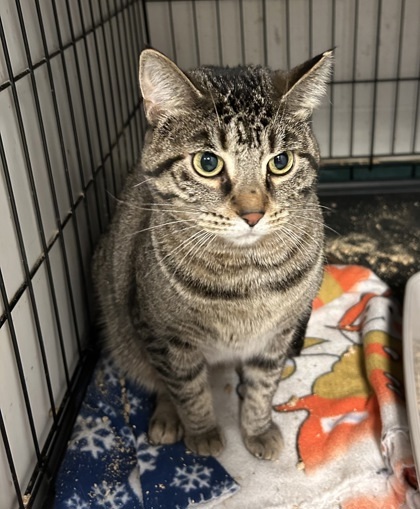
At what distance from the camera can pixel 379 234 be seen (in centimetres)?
205

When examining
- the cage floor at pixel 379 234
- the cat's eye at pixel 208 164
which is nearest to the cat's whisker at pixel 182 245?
the cat's eye at pixel 208 164

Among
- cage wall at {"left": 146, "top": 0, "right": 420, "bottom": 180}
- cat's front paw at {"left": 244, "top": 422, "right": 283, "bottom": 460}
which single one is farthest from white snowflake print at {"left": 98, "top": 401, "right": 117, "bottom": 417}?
cage wall at {"left": 146, "top": 0, "right": 420, "bottom": 180}

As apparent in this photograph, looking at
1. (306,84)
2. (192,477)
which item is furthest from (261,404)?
(306,84)

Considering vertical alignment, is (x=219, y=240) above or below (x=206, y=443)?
above

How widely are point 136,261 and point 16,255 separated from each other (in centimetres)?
27

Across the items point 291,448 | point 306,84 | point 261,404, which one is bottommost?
point 291,448

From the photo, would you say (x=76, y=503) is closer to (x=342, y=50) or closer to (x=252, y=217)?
(x=252, y=217)

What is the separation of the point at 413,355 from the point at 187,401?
55 cm

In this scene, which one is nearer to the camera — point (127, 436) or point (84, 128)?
point (127, 436)

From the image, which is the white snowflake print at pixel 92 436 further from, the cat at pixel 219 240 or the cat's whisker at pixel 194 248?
the cat's whisker at pixel 194 248

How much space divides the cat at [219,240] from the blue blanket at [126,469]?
0.05 meters

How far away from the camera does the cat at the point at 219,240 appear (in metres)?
1.03

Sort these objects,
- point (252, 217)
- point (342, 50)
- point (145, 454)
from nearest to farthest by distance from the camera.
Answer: point (252, 217) < point (145, 454) < point (342, 50)

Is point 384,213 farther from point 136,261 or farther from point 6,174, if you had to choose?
point 6,174
